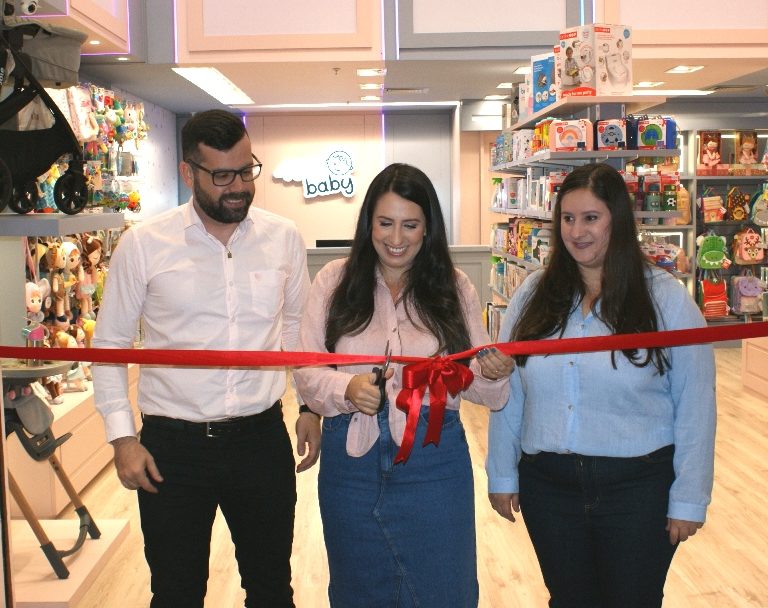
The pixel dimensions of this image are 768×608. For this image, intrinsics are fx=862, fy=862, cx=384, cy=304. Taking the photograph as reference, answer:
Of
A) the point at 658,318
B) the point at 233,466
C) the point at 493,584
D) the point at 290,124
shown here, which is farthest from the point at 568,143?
the point at 290,124

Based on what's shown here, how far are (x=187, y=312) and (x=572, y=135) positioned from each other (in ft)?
8.90

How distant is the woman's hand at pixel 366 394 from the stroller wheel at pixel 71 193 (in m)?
0.82

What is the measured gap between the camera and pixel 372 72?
6.52 m

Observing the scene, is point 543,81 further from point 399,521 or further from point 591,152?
point 399,521

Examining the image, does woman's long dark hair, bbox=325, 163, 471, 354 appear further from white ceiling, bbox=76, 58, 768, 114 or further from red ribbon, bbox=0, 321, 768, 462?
white ceiling, bbox=76, 58, 768, 114

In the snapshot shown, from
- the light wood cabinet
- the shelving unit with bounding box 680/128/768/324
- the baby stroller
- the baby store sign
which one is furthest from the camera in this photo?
the baby store sign

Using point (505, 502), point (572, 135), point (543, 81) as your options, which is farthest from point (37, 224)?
point (543, 81)

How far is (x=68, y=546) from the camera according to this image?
3627mm

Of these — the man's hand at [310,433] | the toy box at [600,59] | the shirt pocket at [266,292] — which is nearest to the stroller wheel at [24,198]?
the shirt pocket at [266,292]

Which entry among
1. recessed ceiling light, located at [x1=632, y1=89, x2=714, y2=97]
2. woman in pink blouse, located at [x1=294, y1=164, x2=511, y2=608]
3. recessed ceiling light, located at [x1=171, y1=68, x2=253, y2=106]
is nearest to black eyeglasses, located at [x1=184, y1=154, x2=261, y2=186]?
woman in pink blouse, located at [x1=294, y1=164, x2=511, y2=608]

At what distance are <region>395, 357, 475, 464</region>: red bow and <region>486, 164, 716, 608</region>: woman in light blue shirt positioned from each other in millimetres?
276

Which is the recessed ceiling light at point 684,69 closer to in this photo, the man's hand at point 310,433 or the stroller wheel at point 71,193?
the man's hand at point 310,433

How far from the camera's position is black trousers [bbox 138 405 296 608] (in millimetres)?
2182

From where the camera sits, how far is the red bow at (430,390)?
6.00ft
